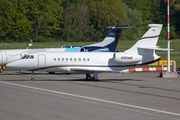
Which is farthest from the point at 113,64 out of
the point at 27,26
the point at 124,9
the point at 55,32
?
the point at 124,9

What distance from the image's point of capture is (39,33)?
328 ft

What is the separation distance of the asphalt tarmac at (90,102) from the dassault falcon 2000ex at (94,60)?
11.6ft

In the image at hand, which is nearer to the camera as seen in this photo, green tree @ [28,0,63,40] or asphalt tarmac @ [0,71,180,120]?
asphalt tarmac @ [0,71,180,120]

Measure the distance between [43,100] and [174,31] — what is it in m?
105

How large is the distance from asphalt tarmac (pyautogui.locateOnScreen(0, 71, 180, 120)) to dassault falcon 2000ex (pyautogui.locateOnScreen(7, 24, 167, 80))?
3.54m

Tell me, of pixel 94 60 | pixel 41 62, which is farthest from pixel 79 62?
pixel 41 62

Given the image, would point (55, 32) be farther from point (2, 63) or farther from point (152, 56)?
point (152, 56)

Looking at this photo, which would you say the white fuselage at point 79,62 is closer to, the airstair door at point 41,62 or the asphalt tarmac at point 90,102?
the airstair door at point 41,62

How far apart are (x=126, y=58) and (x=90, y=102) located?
11.0 meters

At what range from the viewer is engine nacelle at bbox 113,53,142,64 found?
27.1 metres

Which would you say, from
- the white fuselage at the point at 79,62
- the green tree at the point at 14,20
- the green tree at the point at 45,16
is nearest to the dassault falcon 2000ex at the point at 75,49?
the white fuselage at the point at 79,62

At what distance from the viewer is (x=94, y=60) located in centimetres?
2752

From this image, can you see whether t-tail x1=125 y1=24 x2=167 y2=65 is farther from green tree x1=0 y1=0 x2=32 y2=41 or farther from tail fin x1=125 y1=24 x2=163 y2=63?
green tree x1=0 y1=0 x2=32 y2=41

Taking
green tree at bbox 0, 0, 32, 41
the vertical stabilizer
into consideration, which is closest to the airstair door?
the vertical stabilizer
